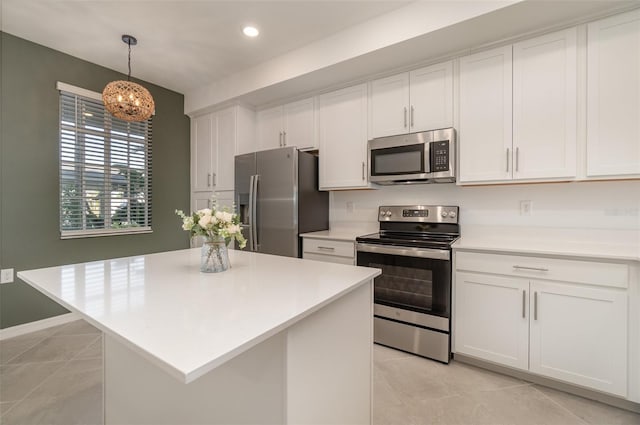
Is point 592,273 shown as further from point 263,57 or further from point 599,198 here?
point 263,57

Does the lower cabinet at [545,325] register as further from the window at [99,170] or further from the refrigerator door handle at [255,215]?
the window at [99,170]

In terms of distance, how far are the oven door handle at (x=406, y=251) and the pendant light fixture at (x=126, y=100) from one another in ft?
7.07

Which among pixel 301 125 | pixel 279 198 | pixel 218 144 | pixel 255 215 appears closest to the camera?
pixel 279 198

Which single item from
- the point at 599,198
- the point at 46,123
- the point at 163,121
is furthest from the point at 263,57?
the point at 599,198

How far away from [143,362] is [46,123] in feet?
9.43

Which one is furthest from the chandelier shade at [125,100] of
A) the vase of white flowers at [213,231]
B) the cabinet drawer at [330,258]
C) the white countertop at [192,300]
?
the cabinet drawer at [330,258]

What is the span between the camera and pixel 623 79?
72.7 inches

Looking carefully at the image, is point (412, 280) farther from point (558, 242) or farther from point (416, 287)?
point (558, 242)

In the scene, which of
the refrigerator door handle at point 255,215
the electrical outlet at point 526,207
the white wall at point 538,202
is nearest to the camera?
the white wall at point 538,202

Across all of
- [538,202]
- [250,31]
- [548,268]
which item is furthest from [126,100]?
[538,202]

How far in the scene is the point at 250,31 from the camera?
2531 mm

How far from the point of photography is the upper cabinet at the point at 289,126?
3.20 m

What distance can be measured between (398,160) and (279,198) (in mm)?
1219

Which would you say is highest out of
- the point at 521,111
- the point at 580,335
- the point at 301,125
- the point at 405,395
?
the point at 301,125
